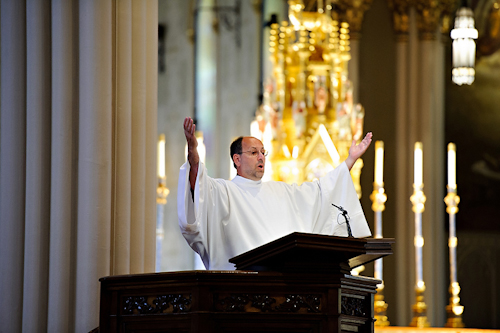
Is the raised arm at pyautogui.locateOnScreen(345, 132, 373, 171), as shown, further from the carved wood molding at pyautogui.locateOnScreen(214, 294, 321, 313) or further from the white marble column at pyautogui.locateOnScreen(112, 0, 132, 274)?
the carved wood molding at pyautogui.locateOnScreen(214, 294, 321, 313)

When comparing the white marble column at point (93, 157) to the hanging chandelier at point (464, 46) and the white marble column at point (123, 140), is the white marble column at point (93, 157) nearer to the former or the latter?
the white marble column at point (123, 140)

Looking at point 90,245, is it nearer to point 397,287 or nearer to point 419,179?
point 419,179

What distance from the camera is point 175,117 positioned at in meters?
10.8

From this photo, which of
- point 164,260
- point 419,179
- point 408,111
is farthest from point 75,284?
point 408,111

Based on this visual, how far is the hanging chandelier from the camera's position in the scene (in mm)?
9961

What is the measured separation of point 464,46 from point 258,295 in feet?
24.4

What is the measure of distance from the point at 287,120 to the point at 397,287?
3.06 metres

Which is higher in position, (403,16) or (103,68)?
(403,16)

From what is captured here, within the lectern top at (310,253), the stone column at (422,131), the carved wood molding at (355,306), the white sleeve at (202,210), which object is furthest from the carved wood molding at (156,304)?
the stone column at (422,131)

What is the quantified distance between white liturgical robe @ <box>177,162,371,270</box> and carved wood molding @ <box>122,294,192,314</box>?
86cm

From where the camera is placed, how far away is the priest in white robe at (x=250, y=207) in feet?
14.3

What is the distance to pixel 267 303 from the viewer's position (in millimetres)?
3371

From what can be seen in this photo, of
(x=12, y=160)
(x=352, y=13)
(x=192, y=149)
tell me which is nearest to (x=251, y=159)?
(x=192, y=149)

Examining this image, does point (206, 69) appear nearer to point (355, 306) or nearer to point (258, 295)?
point (355, 306)
